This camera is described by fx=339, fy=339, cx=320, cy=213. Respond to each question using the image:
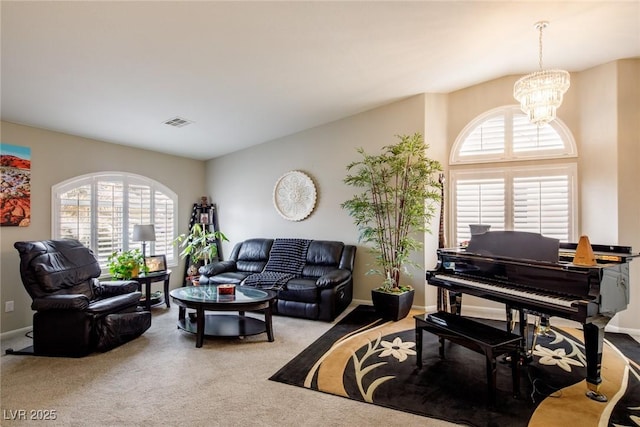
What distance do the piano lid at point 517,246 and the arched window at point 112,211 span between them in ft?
15.9

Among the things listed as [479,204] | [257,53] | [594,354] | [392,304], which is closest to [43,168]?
[257,53]

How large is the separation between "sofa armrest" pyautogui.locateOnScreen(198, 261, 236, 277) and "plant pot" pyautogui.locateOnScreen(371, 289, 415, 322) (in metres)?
2.39

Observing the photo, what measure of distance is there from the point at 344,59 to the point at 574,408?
349 cm

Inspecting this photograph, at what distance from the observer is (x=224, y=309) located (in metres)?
3.51

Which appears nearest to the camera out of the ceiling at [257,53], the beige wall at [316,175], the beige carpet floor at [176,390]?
the beige carpet floor at [176,390]

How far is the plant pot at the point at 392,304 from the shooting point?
14.2 ft

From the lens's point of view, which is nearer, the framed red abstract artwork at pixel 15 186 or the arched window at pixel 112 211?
the framed red abstract artwork at pixel 15 186

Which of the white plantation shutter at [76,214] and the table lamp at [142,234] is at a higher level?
the white plantation shutter at [76,214]

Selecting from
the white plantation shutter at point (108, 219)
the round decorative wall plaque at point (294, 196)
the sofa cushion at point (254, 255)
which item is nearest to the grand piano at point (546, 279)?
the round decorative wall plaque at point (294, 196)

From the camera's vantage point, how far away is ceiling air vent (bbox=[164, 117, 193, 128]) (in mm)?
4478

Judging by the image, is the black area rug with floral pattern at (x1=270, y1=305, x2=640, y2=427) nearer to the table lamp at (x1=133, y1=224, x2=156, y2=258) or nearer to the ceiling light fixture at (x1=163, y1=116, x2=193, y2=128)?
the table lamp at (x1=133, y1=224, x2=156, y2=258)

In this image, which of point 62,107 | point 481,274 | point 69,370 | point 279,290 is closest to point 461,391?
point 481,274

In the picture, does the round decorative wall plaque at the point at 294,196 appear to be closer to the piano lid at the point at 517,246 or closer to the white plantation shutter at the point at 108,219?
the white plantation shutter at the point at 108,219

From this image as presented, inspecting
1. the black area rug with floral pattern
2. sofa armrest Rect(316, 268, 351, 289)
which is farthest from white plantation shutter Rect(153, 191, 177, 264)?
the black area rug with floral pattern
